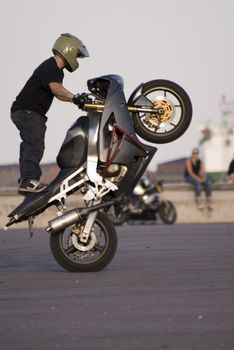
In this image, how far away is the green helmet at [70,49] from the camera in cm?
1035

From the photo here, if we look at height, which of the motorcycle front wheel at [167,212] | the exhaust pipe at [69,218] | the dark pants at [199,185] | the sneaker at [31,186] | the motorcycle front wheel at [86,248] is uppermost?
the sneaker at [31,186]

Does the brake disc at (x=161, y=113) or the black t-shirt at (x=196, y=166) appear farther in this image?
the black t-shirt at (x=196, y=166)

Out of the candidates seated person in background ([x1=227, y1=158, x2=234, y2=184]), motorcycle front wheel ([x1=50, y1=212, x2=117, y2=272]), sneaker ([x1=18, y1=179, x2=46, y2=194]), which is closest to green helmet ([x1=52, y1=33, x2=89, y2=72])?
sneaker ([x1=18, y1=179, x2=46, y2=194])

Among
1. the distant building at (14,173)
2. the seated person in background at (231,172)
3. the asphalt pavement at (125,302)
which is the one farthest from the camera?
the distant building at (14,173)

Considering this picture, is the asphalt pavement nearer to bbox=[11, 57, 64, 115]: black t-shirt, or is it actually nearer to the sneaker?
the sneaker

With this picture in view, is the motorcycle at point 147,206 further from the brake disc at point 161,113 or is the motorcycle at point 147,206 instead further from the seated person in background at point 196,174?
the brake disc at point 161,113

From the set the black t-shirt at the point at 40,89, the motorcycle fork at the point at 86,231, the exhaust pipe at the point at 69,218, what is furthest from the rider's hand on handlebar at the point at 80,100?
the motorcycle fork at the point at 86,231

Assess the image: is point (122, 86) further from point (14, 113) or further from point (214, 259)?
point (214, 259)

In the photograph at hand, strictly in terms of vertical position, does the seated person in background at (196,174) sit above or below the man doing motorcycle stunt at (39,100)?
below

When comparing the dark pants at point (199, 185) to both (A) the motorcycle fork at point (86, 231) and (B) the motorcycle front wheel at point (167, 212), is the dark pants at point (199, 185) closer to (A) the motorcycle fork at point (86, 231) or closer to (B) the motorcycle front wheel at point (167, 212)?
(B) the motorcycle front wheel at point (167, 212)

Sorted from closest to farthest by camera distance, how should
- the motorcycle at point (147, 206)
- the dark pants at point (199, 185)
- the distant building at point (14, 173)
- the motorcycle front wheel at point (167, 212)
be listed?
the dark pants at point (199, 185) → the motorcycle front wheel at point (167, 212) → the motorcycle at point (147, 206) → the distant building at point (14, 173)

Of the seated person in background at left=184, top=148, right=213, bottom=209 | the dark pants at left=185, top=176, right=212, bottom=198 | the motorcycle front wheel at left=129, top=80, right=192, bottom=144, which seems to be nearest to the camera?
the motorcycle front wheel at left=129, top=80, right=192, bottom=144

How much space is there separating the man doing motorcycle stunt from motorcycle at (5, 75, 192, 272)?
0.16 meters

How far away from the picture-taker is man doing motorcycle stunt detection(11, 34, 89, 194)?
1028cm
